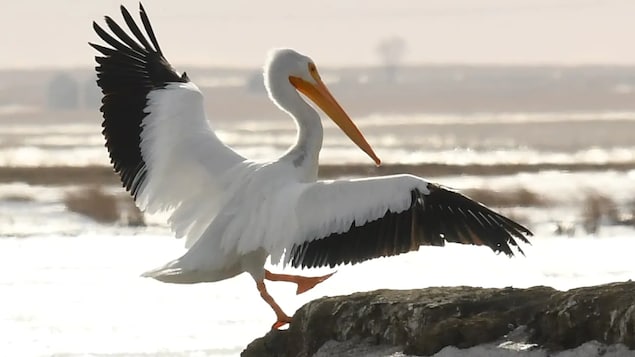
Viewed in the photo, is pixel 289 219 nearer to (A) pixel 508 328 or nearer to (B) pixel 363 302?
(B) pixel 363 302

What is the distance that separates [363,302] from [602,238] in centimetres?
1058

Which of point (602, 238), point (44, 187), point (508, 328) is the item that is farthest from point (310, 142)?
point (44, 187)

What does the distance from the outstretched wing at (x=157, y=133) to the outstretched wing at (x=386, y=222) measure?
0.90 meters

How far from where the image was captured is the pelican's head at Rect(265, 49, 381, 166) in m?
7.58

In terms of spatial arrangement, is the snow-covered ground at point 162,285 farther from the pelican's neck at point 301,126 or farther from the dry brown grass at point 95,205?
the pelican's neck at point 301,126

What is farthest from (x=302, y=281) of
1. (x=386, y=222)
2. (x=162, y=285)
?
(x=162, y=285)

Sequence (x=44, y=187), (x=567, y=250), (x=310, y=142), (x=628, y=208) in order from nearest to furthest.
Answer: (x=310, y=142)
(x=567, y=250)
(x=628, y=208)
(x=44, y=187)

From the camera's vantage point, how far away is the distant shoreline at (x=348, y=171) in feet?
83.4

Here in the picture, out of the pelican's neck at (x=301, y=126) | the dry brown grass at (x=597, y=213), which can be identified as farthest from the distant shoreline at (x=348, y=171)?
the pelican's neck at (x=301, y=126)

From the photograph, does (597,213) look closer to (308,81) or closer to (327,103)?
(327,103)

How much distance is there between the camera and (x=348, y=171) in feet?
84.6

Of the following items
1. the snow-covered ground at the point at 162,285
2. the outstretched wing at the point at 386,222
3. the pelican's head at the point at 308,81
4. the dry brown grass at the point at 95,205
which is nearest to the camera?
the outstretched wing at the point at 386,222

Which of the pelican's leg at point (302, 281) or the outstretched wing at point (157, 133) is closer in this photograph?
the pelican's leg at point (302, 281)

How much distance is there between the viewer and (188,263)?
6.80 m
